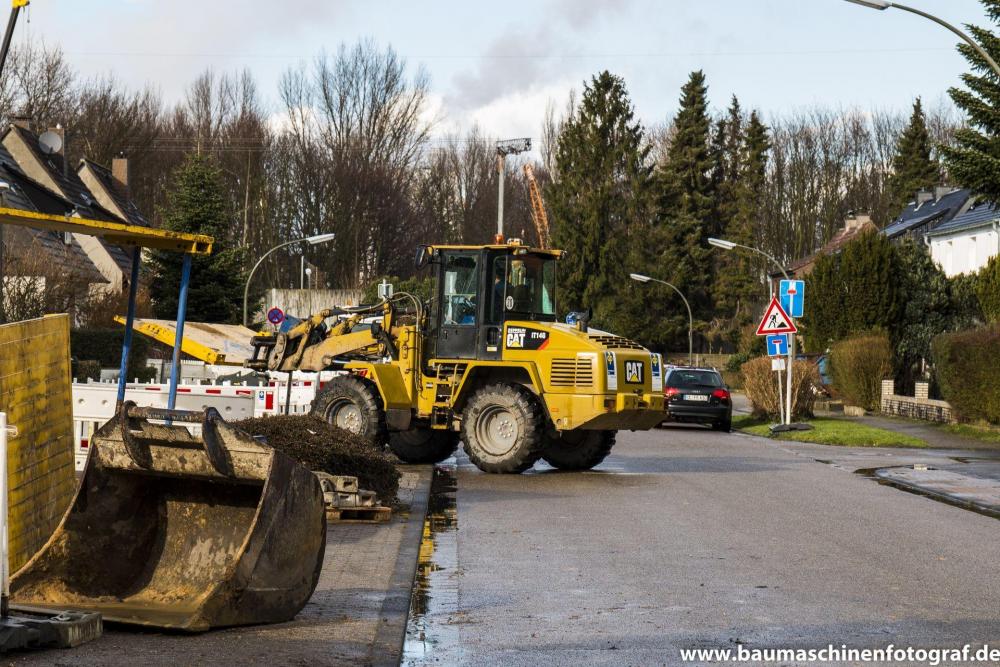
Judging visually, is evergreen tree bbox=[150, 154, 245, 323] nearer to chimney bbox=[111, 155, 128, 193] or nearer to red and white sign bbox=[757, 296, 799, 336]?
chimney bbox=[111, 155, 128, 193]

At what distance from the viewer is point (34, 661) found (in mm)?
6344

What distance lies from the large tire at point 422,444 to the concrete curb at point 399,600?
6399 mm

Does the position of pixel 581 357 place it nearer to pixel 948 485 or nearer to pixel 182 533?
pixel 948 485

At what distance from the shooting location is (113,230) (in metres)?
9.60

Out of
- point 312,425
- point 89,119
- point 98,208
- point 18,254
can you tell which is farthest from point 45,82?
point 312,425

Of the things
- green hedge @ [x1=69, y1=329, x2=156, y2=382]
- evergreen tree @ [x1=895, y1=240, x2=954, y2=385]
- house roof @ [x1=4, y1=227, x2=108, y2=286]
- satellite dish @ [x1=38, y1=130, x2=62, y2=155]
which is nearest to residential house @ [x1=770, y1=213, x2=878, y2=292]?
evergreen tree @ [x1=895, y1=240, x2=954, y2=385]

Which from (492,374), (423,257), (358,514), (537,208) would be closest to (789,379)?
(492,374)

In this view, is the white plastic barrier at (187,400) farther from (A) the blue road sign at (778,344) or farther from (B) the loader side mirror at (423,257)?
(A) the blue road sign at (778,344)

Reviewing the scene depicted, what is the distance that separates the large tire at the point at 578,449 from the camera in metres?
19.9

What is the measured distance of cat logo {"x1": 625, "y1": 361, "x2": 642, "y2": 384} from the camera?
62.6 feet

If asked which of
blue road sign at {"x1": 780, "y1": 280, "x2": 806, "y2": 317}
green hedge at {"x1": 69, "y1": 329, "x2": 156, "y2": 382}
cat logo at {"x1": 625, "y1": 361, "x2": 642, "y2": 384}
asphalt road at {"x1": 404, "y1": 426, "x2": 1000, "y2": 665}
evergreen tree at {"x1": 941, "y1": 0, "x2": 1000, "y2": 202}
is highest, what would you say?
evergreen tree at {"x1": 941, "y1": 0, "x2": 1000, "y2": 202}

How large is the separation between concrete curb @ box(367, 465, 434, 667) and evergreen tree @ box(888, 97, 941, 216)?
75.2 meters

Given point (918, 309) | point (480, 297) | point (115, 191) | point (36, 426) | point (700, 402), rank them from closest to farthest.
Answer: point (36, 426) < point (480, 297) < point (700, 402) < point (918, 309) < point (115, 191)

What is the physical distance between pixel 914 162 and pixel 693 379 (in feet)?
183
